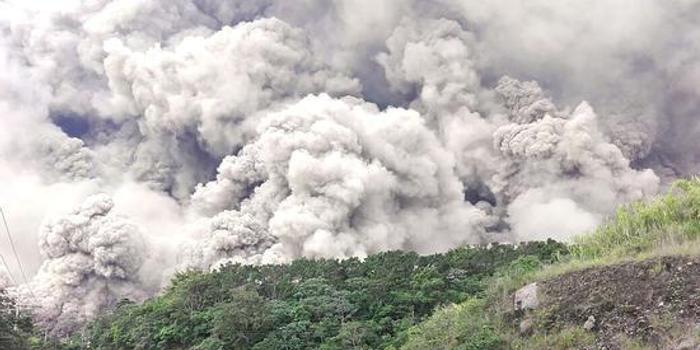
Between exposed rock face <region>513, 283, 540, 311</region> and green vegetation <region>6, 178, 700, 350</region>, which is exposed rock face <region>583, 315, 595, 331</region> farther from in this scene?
exposed rock face <region>513, 283, 540, 311</region>

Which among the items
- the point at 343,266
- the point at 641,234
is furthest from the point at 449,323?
the point at 343,266

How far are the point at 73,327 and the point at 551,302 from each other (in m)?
48.5

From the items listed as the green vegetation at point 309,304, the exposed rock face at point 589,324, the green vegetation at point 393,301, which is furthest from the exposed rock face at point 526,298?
the green vegetation at point 309,304

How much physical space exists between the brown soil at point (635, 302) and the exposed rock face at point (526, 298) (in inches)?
7.7

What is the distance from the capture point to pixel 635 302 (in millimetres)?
8555

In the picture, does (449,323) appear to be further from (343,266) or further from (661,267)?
(343,266)

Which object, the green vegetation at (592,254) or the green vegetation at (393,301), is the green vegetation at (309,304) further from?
the green vegetation at (592,254)

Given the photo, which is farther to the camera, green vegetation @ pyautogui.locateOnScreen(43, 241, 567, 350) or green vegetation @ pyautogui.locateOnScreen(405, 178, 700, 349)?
green vegetation @ pyautogui.locateOnScreen(43, 241, 567, 350)

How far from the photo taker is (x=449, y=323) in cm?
1295

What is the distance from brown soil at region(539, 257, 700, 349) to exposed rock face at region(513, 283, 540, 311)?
0.20m

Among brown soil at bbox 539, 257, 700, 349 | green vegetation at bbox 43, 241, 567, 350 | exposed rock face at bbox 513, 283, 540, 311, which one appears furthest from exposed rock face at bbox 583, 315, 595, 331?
green vegetation at bbox 43, 241, 567, 350

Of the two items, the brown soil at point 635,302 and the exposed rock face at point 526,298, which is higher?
the exposed rock face at point 526,298

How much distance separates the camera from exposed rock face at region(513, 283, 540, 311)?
10242 millimetres

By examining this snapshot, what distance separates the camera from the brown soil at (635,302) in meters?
7.81
